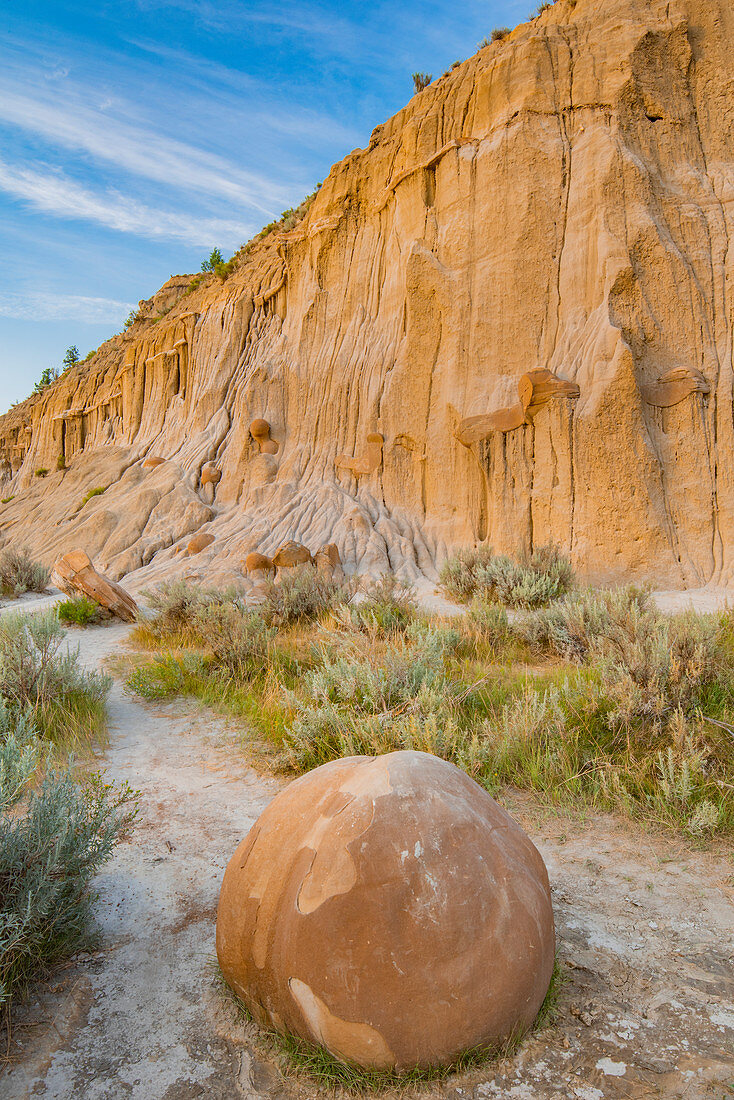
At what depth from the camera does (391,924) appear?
1763 millimetres

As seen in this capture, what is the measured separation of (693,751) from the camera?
335 centimetres

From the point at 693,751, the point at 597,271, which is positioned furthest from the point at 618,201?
the point at 693,751

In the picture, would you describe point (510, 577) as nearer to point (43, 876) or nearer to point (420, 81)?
point (43, 876)

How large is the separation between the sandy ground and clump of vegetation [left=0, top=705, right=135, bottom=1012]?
100mm

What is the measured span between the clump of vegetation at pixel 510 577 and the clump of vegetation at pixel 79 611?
17.6 ft

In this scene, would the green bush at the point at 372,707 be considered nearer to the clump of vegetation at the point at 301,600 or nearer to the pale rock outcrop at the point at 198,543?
the clump of vegetation at the point at 301,600

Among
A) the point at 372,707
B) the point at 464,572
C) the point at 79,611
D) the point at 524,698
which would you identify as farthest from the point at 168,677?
the point at 464,572

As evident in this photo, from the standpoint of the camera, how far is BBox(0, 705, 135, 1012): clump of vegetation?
203cm

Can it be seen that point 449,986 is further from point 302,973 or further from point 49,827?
point 49,827

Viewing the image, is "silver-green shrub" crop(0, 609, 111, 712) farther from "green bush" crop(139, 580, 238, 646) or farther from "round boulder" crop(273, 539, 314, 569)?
"round boulder" crop(273, 539, 314, 569)

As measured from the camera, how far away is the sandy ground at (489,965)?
1.75m

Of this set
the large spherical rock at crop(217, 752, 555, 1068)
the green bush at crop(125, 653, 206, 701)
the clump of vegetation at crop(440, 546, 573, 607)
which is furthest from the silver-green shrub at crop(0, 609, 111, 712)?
the clump of vegetation at crop(440, 546, 573, 607)

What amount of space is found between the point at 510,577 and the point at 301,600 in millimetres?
3032

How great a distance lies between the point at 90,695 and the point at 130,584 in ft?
28.2
